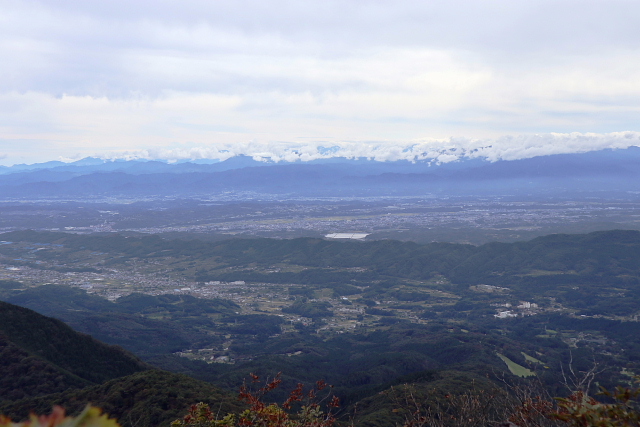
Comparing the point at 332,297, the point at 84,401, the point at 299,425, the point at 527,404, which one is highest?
the point at 527,404

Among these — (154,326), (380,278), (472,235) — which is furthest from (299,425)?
(472,235)

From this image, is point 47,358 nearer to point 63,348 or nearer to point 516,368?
point 63,348

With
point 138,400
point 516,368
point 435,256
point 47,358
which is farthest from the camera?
point 435,256

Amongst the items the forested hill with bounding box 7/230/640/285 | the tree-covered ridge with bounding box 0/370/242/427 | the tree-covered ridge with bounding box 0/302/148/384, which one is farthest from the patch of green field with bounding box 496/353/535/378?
the forested hill with bounding box 7/230/640/285

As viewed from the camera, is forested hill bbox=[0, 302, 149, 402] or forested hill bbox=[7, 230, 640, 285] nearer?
forested hill bbox=[0, 302, 149, 402]

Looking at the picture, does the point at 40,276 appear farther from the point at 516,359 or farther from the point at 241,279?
the point at 516,359

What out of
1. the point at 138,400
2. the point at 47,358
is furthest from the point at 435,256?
the point at 138,400

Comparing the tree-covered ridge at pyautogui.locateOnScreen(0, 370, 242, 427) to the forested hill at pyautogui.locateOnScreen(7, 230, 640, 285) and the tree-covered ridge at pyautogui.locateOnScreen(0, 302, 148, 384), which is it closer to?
the tree-covered ridge at pyautogui.locateOnScreen(0, 302, 148, 384)
